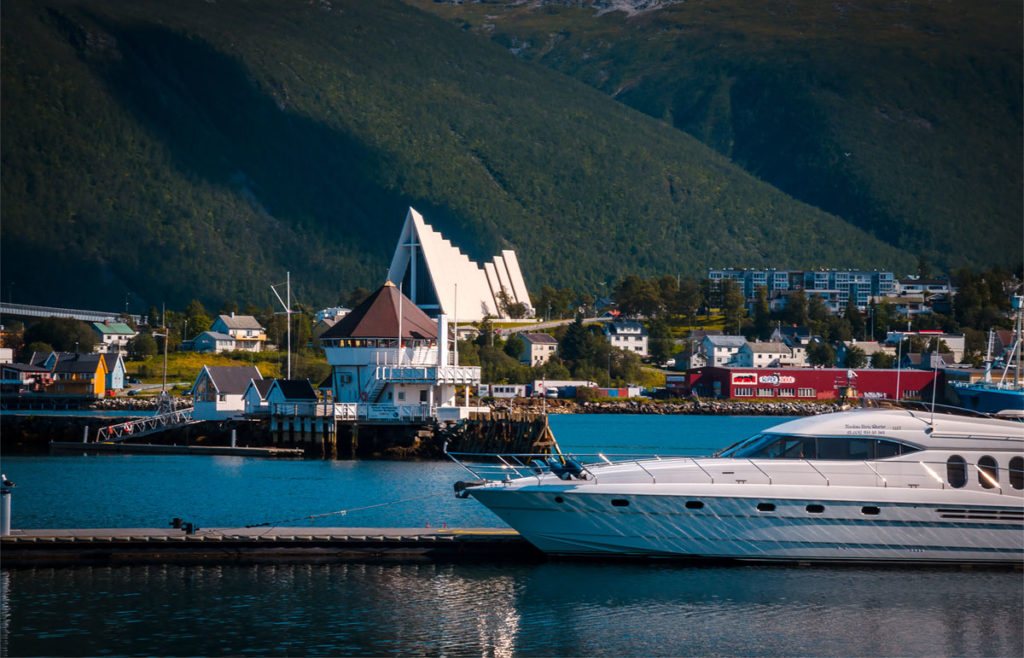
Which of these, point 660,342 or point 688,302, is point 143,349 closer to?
point 660,342

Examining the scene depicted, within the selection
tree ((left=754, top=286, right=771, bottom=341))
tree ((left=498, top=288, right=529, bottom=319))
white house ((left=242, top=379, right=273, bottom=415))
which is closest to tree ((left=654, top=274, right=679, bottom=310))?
tree ((left=754, top=286, right=771, bottom=341))

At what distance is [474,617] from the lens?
1011 inches

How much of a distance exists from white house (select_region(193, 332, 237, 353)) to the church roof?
6912 cm

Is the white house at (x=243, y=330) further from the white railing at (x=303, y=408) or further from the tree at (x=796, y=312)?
the white railing at (x=303, y=408)

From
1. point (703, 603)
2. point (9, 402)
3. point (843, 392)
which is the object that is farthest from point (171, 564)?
point (843, 392)

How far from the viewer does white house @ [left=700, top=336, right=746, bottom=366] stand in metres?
132

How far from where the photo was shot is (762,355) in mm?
131875

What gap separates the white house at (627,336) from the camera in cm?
A: 13962

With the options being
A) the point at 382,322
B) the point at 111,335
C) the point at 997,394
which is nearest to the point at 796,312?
the point at 111,335

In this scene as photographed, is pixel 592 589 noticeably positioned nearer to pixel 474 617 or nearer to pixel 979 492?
pixel 474 617

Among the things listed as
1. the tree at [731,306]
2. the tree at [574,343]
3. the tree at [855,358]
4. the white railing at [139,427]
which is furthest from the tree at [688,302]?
the white railing at [139,427]

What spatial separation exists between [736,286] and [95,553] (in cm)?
14545

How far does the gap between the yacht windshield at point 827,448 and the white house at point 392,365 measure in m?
29.3

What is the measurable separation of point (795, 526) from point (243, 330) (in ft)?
377
